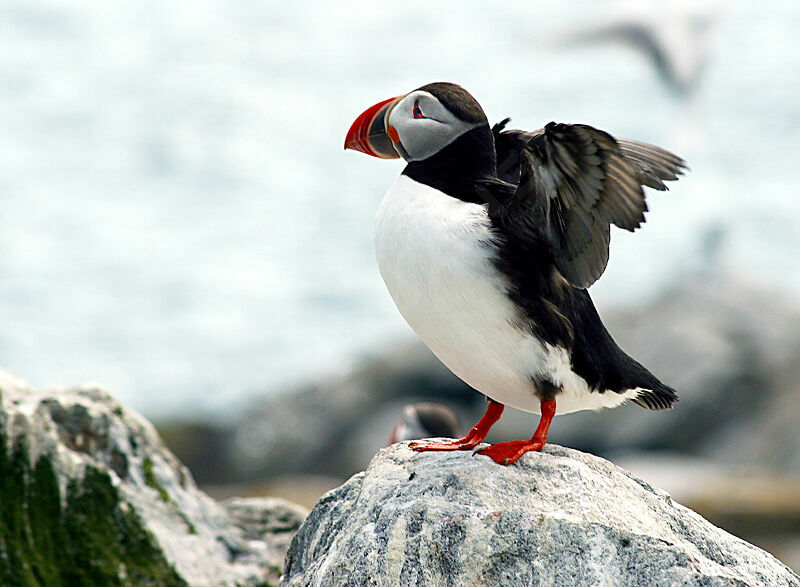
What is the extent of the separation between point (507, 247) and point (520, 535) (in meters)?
1.13

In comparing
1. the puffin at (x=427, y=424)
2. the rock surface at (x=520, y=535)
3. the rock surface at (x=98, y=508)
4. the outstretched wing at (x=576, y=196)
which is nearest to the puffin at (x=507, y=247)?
the outstretched wing at (x=576, y=196)

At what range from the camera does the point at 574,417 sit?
50.6 ft

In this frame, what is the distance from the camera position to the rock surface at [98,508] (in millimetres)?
5219

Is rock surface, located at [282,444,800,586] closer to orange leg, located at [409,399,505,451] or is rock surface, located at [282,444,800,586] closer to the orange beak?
orange leg, located at [409,399,505,451]

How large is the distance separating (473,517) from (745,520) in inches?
331

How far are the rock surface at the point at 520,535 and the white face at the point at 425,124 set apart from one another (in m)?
1.33

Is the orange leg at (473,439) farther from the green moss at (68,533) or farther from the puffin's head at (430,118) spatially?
the green moss at (68,533)

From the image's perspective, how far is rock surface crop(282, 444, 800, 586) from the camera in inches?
148

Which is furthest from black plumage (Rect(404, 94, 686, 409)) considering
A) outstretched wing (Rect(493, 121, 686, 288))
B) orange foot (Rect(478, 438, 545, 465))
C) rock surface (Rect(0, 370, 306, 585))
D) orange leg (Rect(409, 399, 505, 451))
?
rock surface (Rect(0, 370, 306, 585))

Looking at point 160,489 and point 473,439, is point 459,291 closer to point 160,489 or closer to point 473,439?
point 473,439

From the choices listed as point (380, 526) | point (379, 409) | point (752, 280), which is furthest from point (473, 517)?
point (752, 280)

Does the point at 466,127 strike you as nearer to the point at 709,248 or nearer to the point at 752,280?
the point at 752,280

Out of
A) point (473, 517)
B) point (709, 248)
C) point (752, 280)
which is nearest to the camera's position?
point (473, 517)

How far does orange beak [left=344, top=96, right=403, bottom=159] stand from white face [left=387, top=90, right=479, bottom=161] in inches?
3.8
